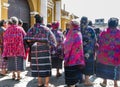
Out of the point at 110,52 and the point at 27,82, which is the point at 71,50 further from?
the point at 27,82

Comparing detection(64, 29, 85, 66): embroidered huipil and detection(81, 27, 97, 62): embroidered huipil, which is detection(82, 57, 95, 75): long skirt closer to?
detection(81, 27, 97, 62): embroidered huipil

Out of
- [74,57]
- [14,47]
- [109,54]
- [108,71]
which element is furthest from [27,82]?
[109,54]

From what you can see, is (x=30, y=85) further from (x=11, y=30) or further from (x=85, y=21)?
(x=85, y=21)

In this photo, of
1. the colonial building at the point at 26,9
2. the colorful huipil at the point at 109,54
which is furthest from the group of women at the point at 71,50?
the colonial building at the point at 26,9

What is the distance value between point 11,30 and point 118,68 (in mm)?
3095

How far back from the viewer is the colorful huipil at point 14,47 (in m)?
9.21

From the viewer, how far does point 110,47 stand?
27.5 ft

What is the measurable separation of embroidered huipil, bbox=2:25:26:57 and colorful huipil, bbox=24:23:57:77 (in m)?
0.77

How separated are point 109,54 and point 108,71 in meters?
0.46

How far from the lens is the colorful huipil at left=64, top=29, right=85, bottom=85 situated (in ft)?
26.5

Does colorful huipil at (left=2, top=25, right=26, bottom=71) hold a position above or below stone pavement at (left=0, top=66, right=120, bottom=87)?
above

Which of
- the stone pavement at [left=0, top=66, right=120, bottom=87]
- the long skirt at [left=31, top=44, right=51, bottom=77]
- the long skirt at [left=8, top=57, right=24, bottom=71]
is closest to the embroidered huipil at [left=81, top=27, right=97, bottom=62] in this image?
the stone pavement at [left=0, top=66, right=120, bottom=87]

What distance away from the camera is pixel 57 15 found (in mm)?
27406

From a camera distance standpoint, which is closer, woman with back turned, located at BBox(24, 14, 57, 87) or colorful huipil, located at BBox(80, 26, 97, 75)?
woman with back turned, located at BBox(24, 14, 57, 87)
